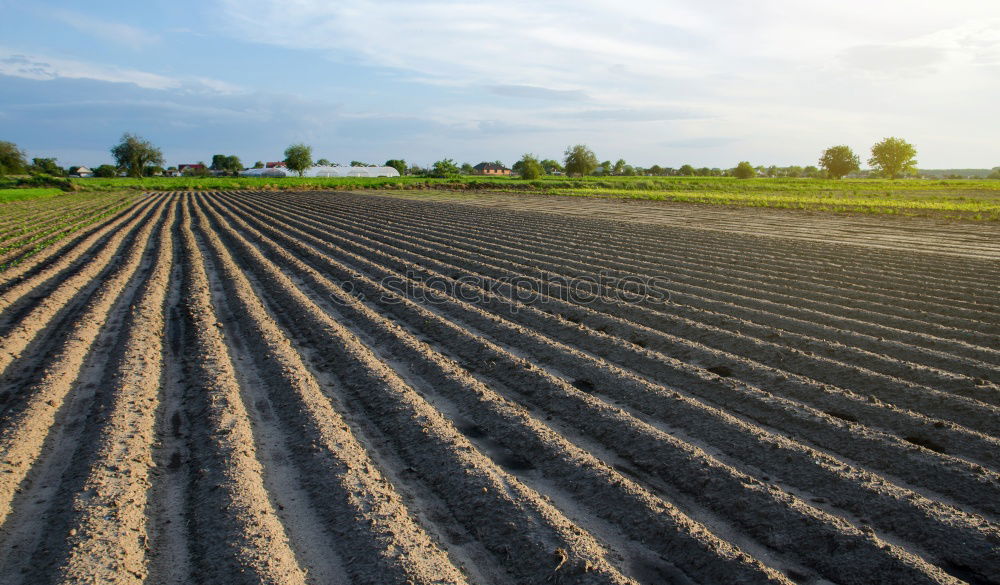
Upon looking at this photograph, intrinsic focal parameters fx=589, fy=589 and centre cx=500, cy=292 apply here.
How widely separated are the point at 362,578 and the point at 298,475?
1.18 m

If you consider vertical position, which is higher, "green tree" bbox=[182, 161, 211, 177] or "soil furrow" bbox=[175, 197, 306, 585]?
"green tree" bbox=[182, 161, 211, 177]

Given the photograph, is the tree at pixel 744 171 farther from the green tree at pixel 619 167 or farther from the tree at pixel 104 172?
the tree at pixel 104 172

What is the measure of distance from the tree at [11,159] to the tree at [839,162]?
103 meters

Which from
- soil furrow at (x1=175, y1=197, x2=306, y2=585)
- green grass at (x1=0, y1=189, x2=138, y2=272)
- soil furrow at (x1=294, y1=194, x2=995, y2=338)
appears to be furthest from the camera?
green grass at (x1=0, y1=189, x2=138, y2=272)

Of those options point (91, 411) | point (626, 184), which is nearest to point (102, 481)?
point (91, 411)

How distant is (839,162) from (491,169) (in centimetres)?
6262

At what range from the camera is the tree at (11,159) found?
67500 millimetres

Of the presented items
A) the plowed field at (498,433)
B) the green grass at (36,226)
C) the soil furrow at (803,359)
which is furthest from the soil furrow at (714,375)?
the green grass at (36,226)

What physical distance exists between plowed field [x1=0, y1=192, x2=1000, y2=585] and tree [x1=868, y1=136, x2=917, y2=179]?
297 ft

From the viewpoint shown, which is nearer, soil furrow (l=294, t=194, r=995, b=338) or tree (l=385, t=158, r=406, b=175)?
soil furrow (l=294, t=194, r=995, b=338)

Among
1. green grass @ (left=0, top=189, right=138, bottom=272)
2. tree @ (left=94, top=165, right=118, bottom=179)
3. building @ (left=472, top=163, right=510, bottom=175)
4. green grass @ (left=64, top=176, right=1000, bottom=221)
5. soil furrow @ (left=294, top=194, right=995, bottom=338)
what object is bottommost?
soil furrow @ (left=294, top=194, right=995, bottom=338)

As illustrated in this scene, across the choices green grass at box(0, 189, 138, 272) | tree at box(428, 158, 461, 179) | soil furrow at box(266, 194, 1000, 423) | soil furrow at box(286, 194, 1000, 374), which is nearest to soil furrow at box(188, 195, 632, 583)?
soil furrow at box(266, 194, 1000, 423)

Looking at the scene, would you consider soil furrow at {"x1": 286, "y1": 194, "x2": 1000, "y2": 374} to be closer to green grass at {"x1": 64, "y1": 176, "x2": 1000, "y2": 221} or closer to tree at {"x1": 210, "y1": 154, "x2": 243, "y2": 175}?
green grass at {"x1": 64, "y1": 176, "x2": 1000, "y2": 221}

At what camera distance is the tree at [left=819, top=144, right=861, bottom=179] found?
266ft
